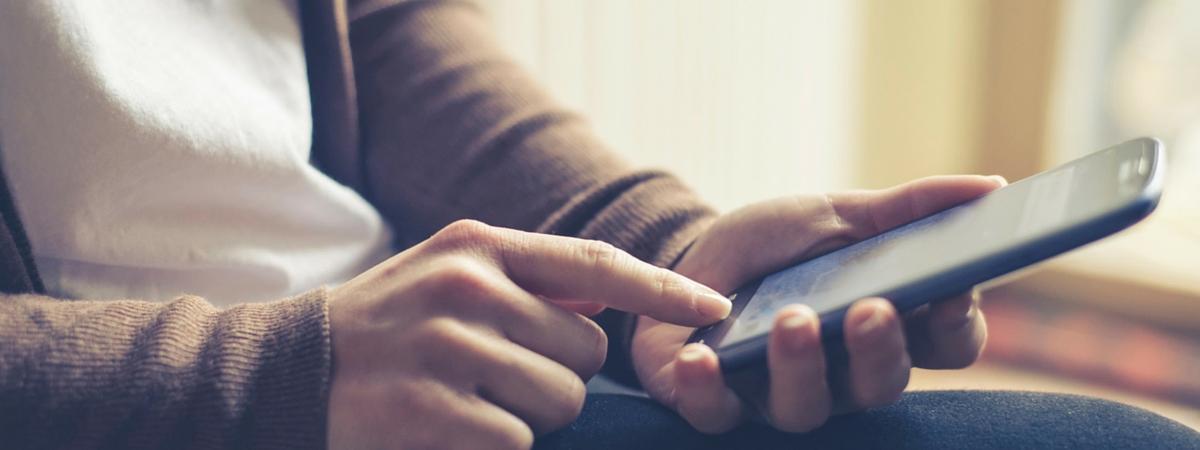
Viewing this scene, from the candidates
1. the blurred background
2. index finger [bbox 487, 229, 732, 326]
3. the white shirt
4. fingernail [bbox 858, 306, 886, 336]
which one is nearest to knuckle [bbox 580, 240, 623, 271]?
index finger [bbox 487, 229, 732, 326]

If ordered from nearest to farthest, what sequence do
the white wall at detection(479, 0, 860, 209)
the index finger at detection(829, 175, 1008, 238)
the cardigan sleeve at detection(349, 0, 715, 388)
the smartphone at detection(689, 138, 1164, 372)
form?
the smartphone at detection(689, 138, 1164, 372), the index finger at detection(829, 175, 1008, 238), the cardigan sleeve at detection(349, 0, 715, 388), the white wall at detection(479, 0, 860, 209)

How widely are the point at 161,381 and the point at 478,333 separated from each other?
0.41 feet

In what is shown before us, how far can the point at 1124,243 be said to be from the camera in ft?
5.51

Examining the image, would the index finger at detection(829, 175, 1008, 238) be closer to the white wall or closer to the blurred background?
the white wall

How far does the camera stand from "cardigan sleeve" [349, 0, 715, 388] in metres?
0.59

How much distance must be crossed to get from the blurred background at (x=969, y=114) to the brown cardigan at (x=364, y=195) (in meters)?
0.50

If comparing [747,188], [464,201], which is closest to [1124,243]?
[747,188]

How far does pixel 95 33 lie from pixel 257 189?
11 centimetres

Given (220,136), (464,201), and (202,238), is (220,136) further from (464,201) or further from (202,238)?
(464,201)

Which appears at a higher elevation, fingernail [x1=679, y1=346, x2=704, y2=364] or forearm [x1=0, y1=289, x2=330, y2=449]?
fingernail [x1=679, y1=346, x2=704, y2=364]

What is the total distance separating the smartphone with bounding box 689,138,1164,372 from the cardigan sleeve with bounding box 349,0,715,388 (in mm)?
132

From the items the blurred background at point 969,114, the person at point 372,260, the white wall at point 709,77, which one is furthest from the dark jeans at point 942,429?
the blurred background at point 969,114

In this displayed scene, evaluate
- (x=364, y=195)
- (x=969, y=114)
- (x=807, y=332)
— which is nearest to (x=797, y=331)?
(x=807, y=332)

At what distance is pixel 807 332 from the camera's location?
0.38 metres
